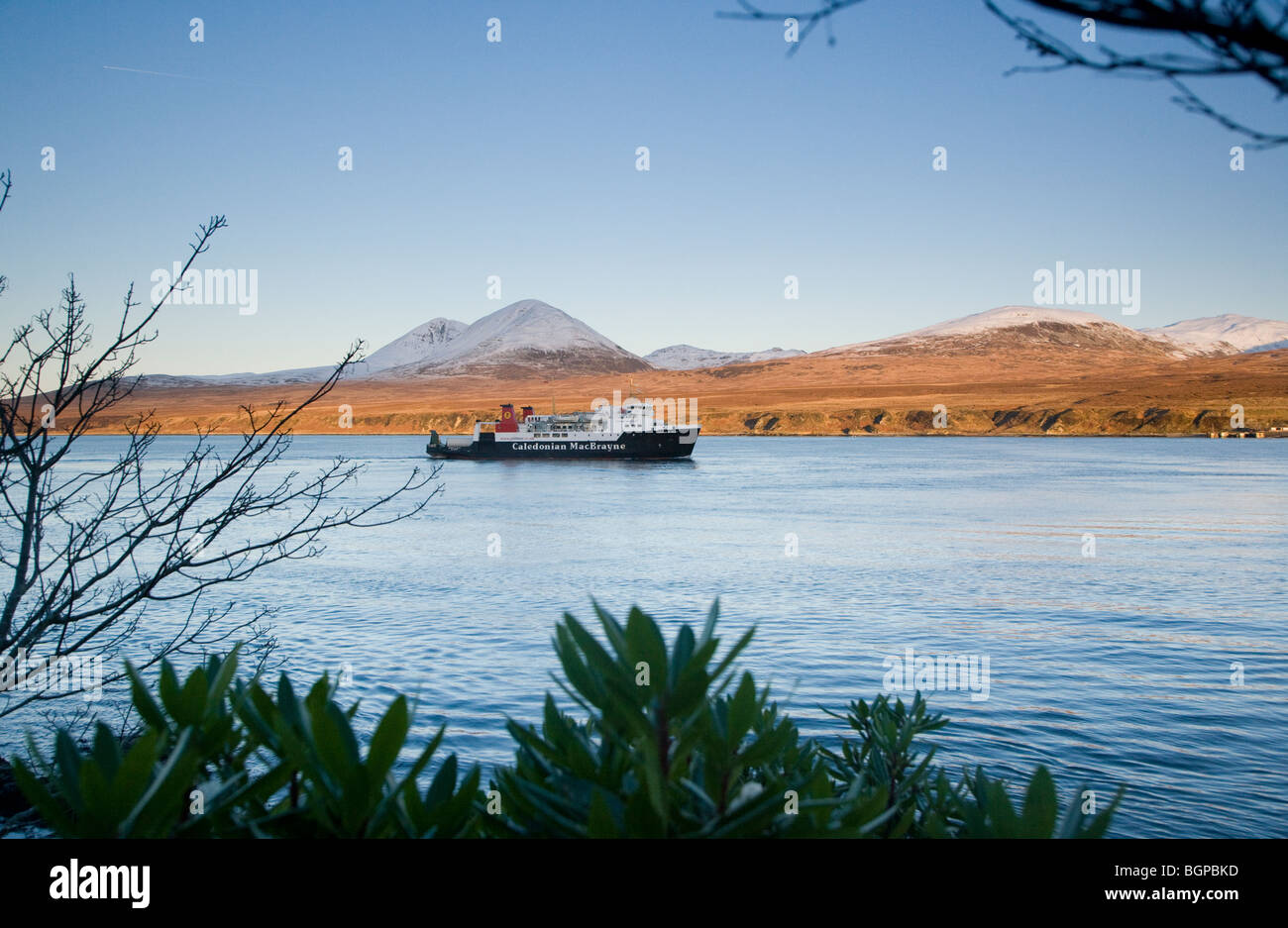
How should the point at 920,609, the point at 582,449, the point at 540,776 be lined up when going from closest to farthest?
1. the point at 540,776
2. the point at 920,609
3. the point at 582,449

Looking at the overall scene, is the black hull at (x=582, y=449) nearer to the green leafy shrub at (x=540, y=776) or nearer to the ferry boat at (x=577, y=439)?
the ferry boat at (x=577, y=439)

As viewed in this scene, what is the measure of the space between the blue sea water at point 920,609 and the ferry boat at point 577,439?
31.6 meters

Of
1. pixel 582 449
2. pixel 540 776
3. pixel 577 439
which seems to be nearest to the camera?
pixel 540 776

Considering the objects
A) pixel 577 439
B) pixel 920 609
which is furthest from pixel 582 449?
pixel 920 609

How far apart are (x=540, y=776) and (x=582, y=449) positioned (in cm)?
8001

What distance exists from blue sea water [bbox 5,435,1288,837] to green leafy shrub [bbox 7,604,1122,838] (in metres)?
0.18

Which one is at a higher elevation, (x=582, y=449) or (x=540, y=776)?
(x=582, y=449)

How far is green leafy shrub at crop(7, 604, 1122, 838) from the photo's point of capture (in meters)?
1.08

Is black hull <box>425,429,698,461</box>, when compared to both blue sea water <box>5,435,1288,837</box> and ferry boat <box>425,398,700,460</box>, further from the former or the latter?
blue sea water <box>5,435,1288,837</box>

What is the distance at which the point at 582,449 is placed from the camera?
81.2 meters

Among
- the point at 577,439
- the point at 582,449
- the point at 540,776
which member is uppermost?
the point at 577,439

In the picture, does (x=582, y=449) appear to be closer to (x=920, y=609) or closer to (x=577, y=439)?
(x=577, y=439)
